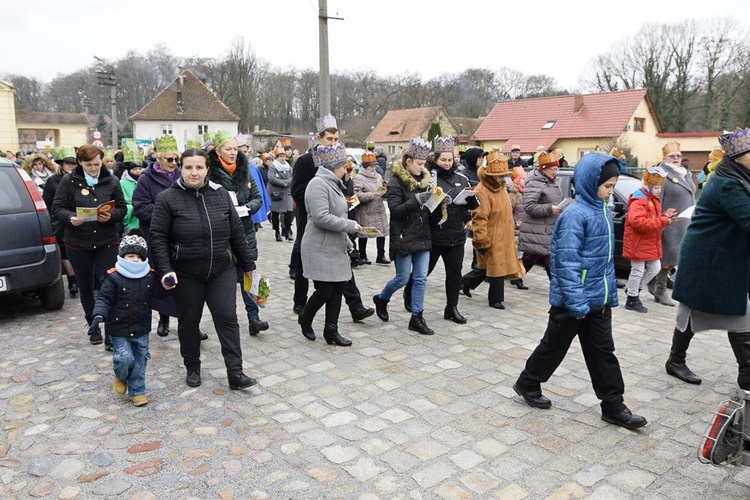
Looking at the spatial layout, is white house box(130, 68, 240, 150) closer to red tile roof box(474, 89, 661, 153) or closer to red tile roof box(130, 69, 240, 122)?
red tile roof box(130, 69, 240, 122)

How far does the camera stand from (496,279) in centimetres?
734

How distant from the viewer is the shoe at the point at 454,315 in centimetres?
661

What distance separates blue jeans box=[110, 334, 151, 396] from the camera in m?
4.44

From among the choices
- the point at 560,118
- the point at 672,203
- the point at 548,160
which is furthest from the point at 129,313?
the point at 560,118

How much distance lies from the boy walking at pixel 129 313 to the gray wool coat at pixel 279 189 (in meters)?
8.33

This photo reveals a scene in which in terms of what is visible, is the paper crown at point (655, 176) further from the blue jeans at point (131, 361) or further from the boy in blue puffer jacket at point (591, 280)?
the blue jeans at point (131, 361)

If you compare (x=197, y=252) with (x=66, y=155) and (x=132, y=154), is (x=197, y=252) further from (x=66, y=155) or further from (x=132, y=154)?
(x=66, y=155)

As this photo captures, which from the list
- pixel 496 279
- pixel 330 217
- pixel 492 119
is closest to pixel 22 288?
pixel 330 217

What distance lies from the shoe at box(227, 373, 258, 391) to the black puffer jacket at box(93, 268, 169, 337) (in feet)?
2.51

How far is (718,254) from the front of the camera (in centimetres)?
387

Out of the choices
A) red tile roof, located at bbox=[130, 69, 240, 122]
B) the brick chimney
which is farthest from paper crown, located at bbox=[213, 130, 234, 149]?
red tile roof, located at bbox=[130, 69, 240, 122]

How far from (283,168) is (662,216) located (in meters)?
8.51

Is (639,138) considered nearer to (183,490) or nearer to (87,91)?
(183,490)

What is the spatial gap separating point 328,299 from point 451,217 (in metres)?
1.63
